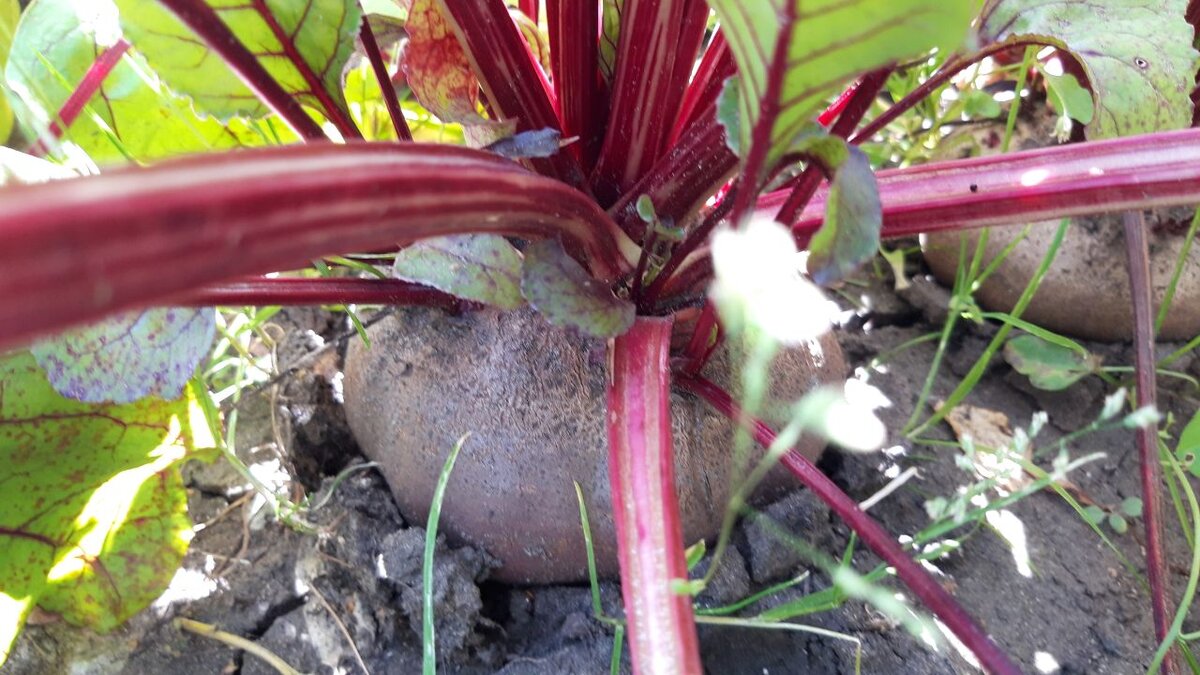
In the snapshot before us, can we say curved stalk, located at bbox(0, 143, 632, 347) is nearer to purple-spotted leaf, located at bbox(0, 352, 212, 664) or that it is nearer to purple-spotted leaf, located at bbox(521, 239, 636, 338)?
purple-spotted leaf, located at bbox(521, 239, 636, 338)

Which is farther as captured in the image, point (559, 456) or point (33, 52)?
point (33, 52)

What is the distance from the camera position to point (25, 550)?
32.3 inches

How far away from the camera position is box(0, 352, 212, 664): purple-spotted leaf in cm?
82

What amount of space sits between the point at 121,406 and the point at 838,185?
80cm

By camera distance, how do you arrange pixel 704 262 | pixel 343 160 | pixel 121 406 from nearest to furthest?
pixel 343 160, pixel 704 262, pixel 121 406

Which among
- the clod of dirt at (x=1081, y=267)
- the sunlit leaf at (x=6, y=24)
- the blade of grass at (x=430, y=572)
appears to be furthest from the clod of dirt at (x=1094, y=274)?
the sunlit leaf at (x=6, y=24)

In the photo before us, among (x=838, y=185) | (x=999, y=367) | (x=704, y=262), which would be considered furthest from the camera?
(x=999, y=367)

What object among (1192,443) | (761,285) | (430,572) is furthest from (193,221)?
(1192,443)

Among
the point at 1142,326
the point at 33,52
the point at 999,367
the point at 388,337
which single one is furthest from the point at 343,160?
the point at 999,367

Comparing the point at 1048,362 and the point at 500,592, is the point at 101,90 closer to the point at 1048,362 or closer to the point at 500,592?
the point at 500,592

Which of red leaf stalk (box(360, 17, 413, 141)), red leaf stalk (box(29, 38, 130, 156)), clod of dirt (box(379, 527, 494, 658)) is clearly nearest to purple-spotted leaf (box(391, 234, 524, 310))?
red leaf stalk (box(360, 17, 413, 141))

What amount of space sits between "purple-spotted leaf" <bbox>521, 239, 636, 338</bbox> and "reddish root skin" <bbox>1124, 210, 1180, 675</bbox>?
0.59 metres

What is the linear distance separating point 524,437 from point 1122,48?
2.23ft

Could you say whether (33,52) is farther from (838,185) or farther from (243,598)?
(838,185)
